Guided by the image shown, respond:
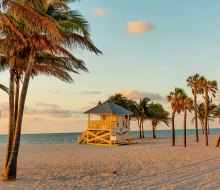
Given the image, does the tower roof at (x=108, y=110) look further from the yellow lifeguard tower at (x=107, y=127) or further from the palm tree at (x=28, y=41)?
the palm tree at (x=28, y=41)

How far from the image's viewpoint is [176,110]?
29.2 meters

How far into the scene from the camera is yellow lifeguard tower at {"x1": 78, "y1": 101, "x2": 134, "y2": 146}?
3419 cm

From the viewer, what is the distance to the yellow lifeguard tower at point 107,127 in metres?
34.2

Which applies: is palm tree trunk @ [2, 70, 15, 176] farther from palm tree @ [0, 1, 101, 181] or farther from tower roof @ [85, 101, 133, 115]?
tower roof @ [85, 101, 133, 115]

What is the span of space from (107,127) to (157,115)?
22.9m

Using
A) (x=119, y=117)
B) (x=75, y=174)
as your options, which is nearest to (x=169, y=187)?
(x=75, y=174)

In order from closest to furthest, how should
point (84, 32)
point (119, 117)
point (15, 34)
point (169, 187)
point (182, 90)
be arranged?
point (169, 187)
point (15, 34)
point (84, 32)
point (182, 90)
point (119, 117)

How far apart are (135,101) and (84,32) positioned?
41749 mm

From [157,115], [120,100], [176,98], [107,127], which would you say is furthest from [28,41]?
[157,115]

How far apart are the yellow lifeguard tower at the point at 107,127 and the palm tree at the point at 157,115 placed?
16831 mm

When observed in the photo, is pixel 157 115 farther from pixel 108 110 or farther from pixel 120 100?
pixel 108 110

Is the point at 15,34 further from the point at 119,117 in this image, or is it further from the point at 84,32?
the point at 119,117

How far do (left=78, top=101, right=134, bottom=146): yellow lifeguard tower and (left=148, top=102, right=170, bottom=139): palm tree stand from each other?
1683cm

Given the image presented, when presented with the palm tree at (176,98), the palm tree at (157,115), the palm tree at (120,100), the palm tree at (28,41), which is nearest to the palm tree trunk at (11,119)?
the palm tree at (28,41)
